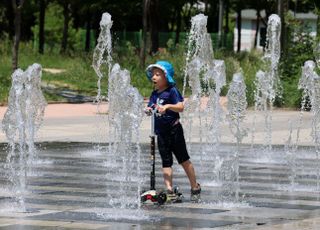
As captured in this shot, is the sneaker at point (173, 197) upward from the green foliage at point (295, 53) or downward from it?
downward

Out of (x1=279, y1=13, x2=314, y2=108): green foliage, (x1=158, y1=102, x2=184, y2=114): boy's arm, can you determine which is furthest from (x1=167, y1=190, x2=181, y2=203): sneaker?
(x1=279, y1=13, x2=314, y2=108): green foliage

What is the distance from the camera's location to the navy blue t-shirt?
1076cm

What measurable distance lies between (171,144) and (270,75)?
18302 mm

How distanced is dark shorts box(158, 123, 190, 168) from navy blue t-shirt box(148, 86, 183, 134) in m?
0.06

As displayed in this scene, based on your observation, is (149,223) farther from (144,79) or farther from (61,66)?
(61,66)

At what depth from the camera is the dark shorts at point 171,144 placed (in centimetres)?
1088

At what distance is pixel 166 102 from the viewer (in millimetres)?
10758

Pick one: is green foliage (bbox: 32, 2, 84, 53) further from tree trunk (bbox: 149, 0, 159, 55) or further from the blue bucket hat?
the blue bucket hat

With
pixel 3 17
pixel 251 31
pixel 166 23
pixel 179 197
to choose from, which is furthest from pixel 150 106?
pixel 251 31

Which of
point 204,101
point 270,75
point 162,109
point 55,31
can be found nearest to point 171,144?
point 162,109

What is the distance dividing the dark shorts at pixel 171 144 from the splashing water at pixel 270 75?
13.7 metres

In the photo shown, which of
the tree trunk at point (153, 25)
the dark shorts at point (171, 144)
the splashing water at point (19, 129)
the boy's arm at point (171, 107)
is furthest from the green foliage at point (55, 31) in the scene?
the boy's arm at point (171, 107)

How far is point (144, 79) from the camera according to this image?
109 feet

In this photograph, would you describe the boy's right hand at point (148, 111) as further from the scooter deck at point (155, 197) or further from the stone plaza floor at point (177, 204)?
the stone plaza floor at point (177, 204)
